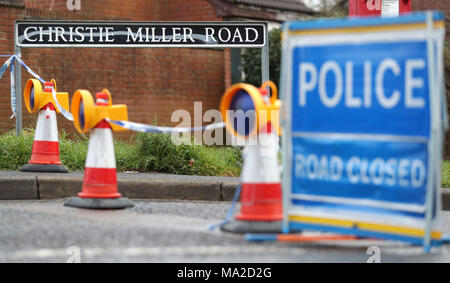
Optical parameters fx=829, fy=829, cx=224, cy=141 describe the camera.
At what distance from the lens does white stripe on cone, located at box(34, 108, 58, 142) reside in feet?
31.6

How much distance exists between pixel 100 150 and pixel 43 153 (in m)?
2.52

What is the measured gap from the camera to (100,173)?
24.2ft

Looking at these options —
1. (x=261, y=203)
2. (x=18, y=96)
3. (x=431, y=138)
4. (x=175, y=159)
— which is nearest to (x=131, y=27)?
(x=18, y=96)

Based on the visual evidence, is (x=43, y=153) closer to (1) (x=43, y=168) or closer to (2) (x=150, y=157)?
(1) (x=43, y=168)

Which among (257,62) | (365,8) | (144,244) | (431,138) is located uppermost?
(257,62)

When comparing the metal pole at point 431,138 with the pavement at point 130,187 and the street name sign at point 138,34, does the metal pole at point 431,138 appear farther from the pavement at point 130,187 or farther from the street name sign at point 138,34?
the street name sign at point 138,34

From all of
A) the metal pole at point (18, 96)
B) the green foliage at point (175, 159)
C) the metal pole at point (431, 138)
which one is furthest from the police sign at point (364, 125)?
the metal pole at point (18, 96)

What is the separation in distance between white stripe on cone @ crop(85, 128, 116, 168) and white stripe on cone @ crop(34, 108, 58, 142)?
7.77ft

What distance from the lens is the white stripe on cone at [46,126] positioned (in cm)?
→ 962

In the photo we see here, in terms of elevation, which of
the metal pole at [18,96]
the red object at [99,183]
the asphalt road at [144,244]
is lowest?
the asphalt road at [144,244]

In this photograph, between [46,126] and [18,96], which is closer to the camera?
[46,126]

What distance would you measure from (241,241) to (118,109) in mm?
2157

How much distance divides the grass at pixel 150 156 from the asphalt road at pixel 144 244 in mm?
3388
